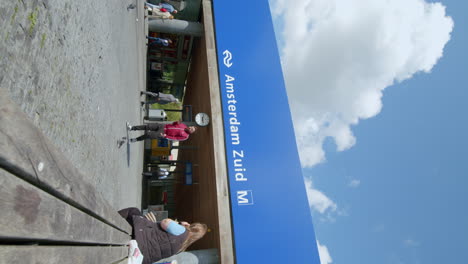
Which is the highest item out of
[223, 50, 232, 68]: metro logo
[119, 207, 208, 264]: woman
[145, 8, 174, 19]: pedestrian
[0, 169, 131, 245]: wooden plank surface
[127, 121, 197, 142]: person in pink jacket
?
[145, 8, 174, 19]: pedestrian

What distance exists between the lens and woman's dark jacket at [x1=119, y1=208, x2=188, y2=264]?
3389 mm

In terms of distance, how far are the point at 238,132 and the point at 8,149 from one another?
8302 mm

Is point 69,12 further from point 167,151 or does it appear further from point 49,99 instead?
point 167,151

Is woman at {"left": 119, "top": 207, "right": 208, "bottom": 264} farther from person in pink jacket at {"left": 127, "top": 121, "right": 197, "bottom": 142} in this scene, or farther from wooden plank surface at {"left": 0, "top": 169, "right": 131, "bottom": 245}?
person in pink jacket at {"left": 127, "top": 121, "right": 197, "bottom": 142}

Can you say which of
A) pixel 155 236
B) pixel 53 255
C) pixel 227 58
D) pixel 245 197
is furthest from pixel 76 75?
pixel 227 58

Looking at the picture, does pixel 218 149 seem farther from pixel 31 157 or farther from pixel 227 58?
pixel 31 157

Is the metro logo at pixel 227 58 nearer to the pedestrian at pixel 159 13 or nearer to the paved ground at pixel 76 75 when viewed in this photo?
the pedestrian at pixel 159 13

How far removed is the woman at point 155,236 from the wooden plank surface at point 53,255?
4.51 feet

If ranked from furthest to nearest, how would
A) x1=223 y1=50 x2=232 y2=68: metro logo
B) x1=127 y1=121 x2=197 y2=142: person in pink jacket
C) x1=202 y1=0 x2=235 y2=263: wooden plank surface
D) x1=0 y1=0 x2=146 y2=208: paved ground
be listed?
x1=223 y1=50 x2=232 y2=68: metro logo → x1=202 y1=0 x2=235 y2=263: wooden plank surface → x1=127 y1=121 x2=197 y2=142: person in pink jacket → x1=0 y1=0 x2=146 y2=208: paved ground

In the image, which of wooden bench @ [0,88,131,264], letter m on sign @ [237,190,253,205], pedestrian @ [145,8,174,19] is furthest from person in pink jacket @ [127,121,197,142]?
wooden bench @ [0,88,131,264]

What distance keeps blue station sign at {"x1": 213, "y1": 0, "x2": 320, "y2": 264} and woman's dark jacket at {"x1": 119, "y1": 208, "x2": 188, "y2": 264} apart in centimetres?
451

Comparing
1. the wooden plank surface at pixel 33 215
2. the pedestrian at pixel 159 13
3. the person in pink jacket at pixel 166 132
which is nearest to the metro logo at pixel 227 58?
the pedestrian at pixel 159 13

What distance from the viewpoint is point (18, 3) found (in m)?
2.34

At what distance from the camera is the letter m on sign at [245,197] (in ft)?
26.8
